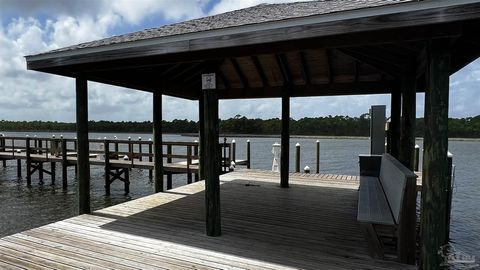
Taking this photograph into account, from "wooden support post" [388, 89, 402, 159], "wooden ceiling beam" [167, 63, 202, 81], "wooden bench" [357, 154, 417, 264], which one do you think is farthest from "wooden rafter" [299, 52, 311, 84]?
"wooden bench" [357, 154, 417, 264]

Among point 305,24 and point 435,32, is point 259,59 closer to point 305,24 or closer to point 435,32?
point 305,24

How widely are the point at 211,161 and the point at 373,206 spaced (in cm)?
247

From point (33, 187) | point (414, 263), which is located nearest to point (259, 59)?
point (414, 263)

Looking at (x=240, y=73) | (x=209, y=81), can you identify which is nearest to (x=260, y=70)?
(x=240, y=73)

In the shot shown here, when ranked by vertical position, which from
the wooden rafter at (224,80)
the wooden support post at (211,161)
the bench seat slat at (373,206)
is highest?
the wooden rafter at (224,80)

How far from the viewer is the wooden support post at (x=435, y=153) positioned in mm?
3344

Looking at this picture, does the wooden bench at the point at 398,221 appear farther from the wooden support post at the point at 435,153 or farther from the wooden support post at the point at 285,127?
the wooden support post at the point at 285,127

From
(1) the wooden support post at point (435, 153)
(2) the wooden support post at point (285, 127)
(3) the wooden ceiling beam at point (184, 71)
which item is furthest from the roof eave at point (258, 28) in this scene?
(2) the wooden support post at point (285, 127)

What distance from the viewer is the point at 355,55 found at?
5582mm

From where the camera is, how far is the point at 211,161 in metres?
4.77

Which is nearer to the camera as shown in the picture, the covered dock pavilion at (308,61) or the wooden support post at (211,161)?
the covered dock pavilion at (308,61)

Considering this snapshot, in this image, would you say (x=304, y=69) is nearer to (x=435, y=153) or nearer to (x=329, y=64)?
(x=329, y=64)

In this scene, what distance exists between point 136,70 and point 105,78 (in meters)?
0.75

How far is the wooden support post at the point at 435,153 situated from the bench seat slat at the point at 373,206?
1.97 feet
